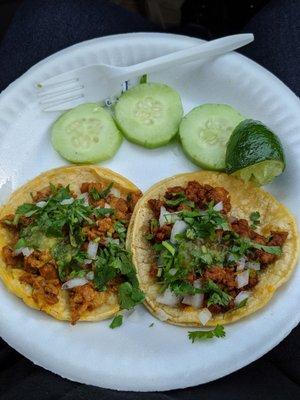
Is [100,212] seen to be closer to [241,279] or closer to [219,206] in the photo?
[219,206]

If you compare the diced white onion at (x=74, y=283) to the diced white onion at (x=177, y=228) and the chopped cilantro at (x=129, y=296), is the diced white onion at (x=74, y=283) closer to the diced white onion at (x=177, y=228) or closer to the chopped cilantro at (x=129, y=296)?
the chopped cilantro at (x=129, y=296)

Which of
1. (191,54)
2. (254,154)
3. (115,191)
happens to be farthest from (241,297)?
(191,54)

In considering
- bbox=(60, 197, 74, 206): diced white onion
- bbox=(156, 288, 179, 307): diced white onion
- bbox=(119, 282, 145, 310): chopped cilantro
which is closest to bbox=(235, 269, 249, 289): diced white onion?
bbox=(156, 288, 179, 307): diced white onion

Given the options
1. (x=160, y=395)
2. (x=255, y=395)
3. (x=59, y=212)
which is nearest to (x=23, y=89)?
(x=59, y=212)

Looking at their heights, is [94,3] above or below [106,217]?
above

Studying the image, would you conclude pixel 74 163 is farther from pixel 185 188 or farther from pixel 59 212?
pixel 185 188

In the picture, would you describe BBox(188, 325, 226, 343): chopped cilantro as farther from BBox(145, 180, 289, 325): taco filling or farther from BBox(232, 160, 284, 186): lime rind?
BBox(232, 160, 284, 186): lime rind
